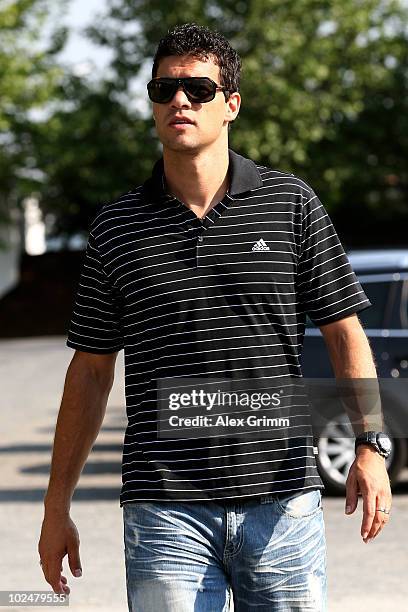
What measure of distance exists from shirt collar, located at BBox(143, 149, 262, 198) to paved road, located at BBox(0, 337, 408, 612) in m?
3.85

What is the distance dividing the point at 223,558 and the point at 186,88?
1.13 metres

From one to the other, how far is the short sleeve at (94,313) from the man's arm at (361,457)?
524 millimetres

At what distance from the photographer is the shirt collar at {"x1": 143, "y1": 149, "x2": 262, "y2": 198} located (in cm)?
341

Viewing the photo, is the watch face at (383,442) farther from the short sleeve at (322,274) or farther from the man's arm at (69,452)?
the man's arm at (69,452)

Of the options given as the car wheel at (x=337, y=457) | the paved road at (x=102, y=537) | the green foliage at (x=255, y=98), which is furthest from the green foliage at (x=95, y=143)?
the car wheel at (x=337, y=457)

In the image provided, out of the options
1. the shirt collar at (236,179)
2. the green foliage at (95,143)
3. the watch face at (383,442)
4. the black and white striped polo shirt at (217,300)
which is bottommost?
the watch face at (383,442)

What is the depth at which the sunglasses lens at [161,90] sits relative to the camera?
345 centimetres

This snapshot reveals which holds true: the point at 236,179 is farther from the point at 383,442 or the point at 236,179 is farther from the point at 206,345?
the point at 383,442

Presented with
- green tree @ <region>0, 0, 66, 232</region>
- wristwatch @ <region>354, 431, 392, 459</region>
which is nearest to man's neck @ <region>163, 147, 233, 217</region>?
wristwatch @ <region>354, 431, 392, 459</region>

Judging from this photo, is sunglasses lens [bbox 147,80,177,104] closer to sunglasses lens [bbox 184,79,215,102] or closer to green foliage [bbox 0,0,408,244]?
sunglasses lens [bbox 184,79,215,102]

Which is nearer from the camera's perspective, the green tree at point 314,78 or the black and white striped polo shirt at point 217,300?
the black and white striped polo shirt at point 217,300

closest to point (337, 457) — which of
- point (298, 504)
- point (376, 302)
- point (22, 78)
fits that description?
point (376, 302)

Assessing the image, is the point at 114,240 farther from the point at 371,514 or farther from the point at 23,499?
the point at 23,499

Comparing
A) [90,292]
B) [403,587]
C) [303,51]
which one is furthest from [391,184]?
[90,292]
